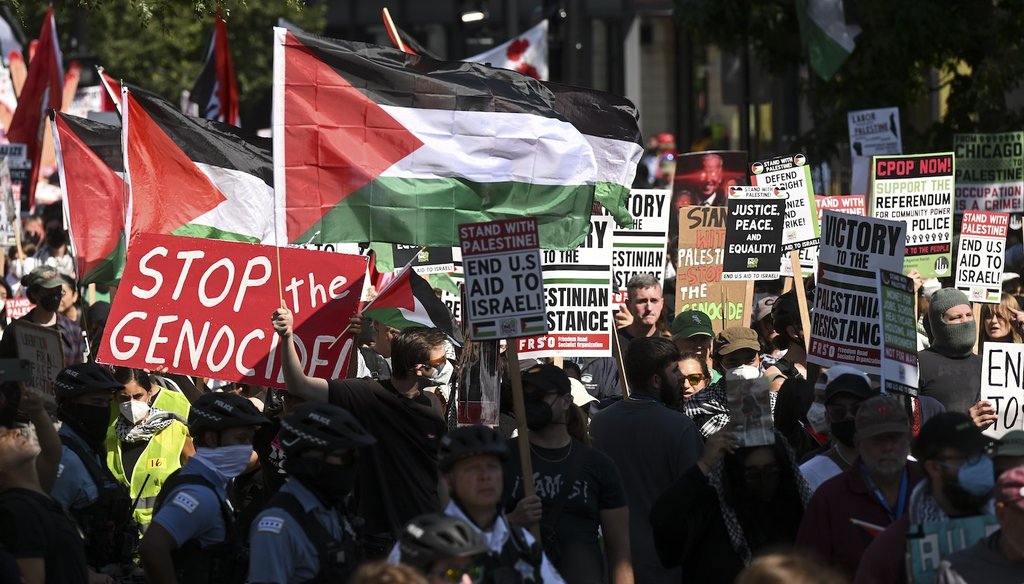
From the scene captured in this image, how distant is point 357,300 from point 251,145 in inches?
71.0

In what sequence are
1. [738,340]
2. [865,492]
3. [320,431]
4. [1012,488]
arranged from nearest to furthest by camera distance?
[1012,488], [320,431], [865,492], [738,340]

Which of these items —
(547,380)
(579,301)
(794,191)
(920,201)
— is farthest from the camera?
(920,201)

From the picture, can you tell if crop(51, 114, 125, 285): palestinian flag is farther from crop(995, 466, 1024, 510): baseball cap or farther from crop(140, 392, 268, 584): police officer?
crop(995, 466, 1024, 510): baseball cap

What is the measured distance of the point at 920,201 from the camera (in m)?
13.2

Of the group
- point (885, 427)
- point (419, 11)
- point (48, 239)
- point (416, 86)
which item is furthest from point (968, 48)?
point (419, 11)

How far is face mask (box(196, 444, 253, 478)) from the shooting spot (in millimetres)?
6387

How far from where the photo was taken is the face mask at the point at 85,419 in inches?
283

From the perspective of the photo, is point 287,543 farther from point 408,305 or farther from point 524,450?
point 408,305

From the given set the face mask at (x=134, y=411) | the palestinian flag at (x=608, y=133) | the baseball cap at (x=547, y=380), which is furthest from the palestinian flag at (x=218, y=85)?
the baseball cap at (x=547, y=380)

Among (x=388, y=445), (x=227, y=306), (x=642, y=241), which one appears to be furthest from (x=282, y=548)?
(x=642, y=241)

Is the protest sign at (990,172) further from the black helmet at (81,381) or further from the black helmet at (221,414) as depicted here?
the black helmet at (221,414)

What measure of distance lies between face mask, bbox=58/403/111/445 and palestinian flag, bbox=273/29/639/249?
5.71 ft

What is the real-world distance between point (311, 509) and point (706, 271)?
7.23m

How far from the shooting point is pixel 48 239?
61.6 feet
